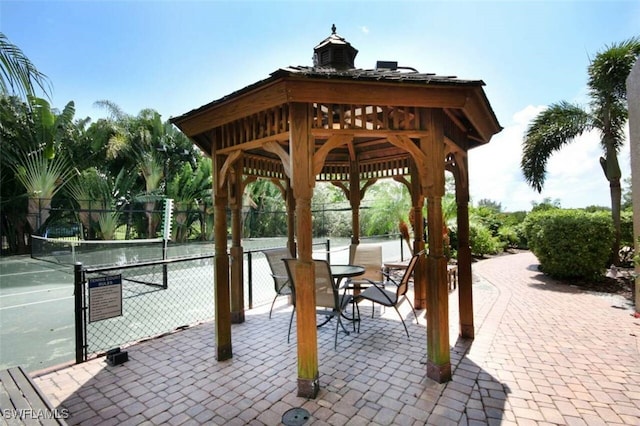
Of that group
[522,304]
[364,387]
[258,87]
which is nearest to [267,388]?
[364,387]

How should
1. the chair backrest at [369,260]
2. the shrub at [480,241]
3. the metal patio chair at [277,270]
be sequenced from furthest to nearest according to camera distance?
the shrub at [480,241] < the chair backrest at [369,260] < the metal patio chair at [277,270]

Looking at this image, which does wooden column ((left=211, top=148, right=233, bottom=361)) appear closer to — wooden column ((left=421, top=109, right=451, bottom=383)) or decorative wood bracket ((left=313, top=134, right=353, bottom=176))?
decorative wood bracket ((left=313, top=134, right=353, bottom=176))

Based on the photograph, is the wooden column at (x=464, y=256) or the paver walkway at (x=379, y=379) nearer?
the paver walkway at (x=379, y=379)

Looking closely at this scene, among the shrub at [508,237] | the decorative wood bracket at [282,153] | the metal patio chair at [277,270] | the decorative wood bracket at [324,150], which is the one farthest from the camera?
the shrub at [508,237]

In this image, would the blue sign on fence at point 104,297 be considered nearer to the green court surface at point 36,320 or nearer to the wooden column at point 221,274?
the green court surface at point 36,320

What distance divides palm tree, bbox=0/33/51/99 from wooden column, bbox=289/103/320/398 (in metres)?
2.92

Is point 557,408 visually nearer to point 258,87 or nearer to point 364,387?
point 364,387

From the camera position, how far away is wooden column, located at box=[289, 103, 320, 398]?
266 centimetres

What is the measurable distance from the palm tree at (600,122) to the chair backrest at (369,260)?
645cm

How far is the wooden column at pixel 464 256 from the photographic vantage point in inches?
152

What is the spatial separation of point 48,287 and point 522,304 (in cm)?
1052

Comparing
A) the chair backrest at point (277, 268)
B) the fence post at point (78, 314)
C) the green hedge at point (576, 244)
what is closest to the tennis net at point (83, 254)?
the chair backrest at point (277, 268)

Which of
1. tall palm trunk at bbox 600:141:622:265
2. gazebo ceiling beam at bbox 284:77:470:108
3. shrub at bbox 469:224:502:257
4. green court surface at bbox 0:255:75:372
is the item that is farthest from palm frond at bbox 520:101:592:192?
green court surface at bbox 0:255:75:372

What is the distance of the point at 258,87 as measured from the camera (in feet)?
8.75
